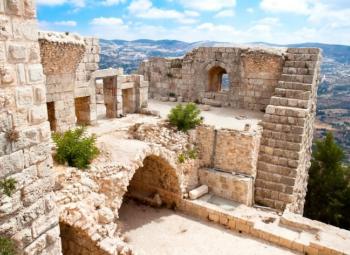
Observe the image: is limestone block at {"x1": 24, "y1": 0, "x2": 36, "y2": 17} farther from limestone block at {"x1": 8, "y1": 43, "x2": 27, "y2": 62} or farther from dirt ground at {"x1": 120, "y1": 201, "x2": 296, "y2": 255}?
dirt ground at {"x1": 120, "y1": 201, "x2": 296, "y2": 255}

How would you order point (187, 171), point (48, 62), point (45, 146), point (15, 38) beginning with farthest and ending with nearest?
point (187, 171), point (48, 62), point (45, 146), point (15, 38)

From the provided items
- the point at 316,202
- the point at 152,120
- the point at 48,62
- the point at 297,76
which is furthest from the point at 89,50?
the point at 316,202

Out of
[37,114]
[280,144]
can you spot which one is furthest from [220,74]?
[37,114]

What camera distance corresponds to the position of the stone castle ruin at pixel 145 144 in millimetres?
4039

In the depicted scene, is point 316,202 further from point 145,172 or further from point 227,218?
point 145,172

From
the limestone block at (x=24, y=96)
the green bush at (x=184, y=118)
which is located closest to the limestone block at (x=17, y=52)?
the limestone block at (x=24, y=96)

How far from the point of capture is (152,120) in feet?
41.8

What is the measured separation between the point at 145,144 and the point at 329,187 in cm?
1187

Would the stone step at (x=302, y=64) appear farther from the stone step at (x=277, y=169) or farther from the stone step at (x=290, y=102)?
the stone step at (x=277, y=169)

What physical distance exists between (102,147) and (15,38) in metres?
6.03

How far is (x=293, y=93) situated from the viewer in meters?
12.9

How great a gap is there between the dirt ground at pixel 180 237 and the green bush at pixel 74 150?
2896 millimetres

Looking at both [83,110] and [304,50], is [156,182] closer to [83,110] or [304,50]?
[83,110]

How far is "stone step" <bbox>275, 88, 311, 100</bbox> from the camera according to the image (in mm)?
12602
